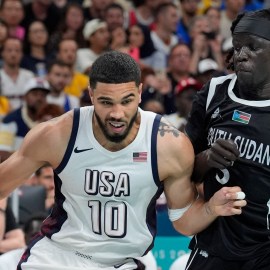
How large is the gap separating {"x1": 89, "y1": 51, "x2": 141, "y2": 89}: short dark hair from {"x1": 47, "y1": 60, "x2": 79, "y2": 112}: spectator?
602 centimetres

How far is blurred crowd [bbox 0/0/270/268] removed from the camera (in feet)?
34.6

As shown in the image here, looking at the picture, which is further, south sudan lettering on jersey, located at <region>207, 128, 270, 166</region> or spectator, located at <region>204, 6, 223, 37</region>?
spectator, located at <region>204, 6, 223, 37</region>

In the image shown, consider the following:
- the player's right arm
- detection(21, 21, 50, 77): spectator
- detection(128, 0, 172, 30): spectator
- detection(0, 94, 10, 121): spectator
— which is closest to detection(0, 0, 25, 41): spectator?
detection(21, 21, 50, 77): spectator

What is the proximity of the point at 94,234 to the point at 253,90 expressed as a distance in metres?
1.18

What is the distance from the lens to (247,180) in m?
4.89

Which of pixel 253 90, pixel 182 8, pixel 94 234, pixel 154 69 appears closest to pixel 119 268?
pixel 94 234

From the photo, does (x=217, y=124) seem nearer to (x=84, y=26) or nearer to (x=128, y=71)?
(x=128, y=71)

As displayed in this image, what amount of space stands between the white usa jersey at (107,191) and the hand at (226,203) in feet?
1.12

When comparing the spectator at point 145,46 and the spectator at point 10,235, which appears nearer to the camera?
the spectator at point 10,235

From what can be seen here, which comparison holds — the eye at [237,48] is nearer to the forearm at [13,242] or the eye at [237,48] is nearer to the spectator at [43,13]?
the forearm at [13,242]

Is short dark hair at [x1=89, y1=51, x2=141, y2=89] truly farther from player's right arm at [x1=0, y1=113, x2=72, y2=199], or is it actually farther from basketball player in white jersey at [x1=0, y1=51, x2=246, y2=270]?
player's right arm at [x1=0, y1=113, x2=72, y2=199]

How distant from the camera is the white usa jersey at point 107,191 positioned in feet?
16.4

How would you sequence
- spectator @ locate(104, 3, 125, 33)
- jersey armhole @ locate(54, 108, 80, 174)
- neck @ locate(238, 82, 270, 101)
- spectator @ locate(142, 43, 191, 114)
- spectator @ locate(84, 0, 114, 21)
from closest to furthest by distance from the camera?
neck @ locate(238, 82, 270, 101)
jersey armhole @ locate(54, 108, 80, 174)
spectator @ locate(142, 43, 191, 114)
spectator @ locate(104, 3, 125, 33)
spectator @ locate(84, 0, 114, 21)

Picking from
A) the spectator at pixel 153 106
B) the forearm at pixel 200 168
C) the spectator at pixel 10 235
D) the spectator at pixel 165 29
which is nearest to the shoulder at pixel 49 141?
the forearm at pixel 200 168
